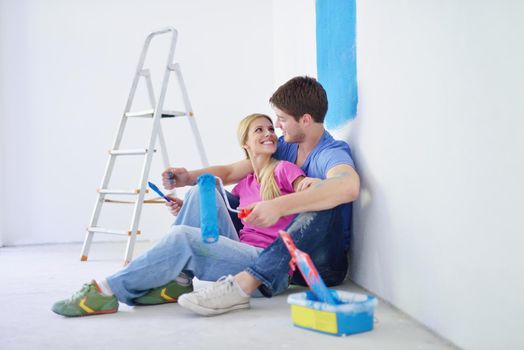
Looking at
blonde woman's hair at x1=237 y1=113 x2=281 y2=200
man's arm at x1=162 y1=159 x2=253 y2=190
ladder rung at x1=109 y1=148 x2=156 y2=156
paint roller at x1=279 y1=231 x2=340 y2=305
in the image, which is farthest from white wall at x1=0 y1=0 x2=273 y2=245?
paint roller at x1=279 y1=231 x2=340 y2=305

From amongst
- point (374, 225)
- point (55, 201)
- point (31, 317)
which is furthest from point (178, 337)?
point (55, 201)

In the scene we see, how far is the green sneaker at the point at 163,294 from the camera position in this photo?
2281mm

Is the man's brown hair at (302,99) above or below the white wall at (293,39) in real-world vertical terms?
below

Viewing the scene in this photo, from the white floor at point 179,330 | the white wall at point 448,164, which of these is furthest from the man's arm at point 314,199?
the white floor at point 179,330

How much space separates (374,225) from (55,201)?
314cm

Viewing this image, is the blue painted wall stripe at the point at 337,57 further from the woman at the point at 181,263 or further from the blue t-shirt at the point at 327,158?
the woman at the point at 181,263

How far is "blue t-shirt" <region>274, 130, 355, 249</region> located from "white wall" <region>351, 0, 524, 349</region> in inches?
4.4

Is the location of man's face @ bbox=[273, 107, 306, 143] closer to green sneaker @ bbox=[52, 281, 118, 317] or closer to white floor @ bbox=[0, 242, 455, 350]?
white floor @ bbox=[0, 242, 455, 350]

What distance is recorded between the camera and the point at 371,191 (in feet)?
7.67

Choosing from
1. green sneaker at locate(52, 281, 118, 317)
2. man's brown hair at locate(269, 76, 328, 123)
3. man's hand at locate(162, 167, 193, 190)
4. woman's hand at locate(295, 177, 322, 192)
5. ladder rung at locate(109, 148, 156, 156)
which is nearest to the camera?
green sneaker at locate(52, 281, 118, 317)

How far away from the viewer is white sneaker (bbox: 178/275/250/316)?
2.04 meters

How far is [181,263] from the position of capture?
217 cm

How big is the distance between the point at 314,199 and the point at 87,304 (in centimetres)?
88

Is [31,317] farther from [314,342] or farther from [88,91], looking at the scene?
[88,91]
